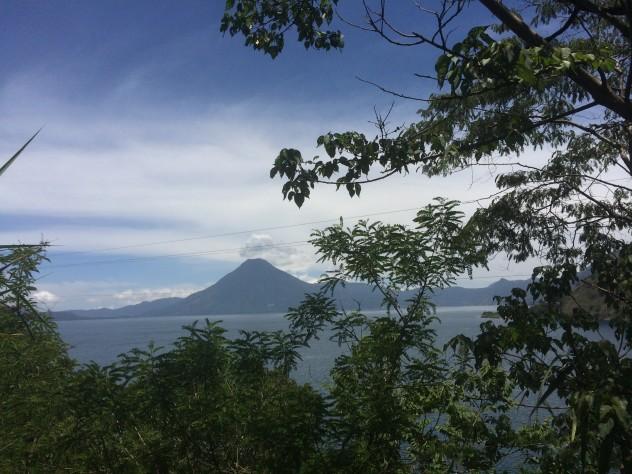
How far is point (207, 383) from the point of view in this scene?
367 centimetres

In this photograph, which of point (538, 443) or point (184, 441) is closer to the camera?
point (184, 441)

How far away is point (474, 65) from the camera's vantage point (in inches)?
86.9

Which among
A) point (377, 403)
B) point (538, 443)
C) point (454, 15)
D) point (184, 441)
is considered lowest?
point (538, 443)

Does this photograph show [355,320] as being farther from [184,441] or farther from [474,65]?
[474,65]

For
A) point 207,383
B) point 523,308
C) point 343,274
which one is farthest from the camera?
point 343,274

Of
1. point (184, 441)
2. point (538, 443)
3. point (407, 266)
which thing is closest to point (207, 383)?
point (184, 441)

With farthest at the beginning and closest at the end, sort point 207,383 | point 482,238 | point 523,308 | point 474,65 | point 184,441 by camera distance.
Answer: point 482,238 < point 207,383 < point 184,441 < point 523,308 < point 474,65

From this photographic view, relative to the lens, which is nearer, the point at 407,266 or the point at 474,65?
the point at 474,65

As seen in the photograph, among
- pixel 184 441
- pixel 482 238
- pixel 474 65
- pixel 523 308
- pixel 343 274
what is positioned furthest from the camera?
pixel 482 238

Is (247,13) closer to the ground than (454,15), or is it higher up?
higher up

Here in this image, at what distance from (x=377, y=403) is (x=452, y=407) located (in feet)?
2.37

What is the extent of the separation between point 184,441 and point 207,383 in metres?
0.45

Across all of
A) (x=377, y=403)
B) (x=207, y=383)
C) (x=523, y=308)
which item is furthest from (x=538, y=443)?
(x=207, y=383)

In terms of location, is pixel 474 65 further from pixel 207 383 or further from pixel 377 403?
pixel 207 383
